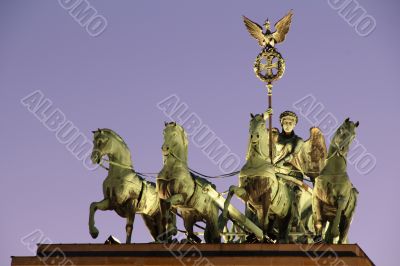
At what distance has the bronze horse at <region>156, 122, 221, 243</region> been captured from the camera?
2619 cm

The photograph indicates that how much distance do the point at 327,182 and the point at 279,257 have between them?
1.81 metres

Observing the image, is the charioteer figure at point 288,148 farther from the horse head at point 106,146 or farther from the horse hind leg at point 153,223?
the horse head at point 106,146

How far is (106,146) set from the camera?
2659 centimetres

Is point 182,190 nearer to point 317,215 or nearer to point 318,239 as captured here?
point 317,215

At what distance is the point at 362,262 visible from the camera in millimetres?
24703

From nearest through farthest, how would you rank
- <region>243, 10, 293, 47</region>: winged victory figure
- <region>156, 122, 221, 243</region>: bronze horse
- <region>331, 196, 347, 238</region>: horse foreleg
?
<region>331, 196, 347, 238</region>: horse foreleg, <region>156, 122, 221, 243</region>: bronze horse, <region>243, 10, 293, 47</region>: winged victory figure

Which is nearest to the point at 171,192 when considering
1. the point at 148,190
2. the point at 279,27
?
the point at 148,190

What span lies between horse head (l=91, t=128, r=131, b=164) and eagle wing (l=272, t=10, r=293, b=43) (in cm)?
494

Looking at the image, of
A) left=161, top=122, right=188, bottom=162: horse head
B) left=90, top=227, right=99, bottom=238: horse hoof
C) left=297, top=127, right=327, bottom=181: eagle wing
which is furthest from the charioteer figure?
left=90, top=227, right=99, bottom=238: horse hoof

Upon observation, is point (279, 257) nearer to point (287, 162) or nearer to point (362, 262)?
point (362, 262)

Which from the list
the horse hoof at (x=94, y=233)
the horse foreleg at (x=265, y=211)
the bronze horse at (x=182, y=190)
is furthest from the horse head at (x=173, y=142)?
the horse hoof at (x=94, y=233)

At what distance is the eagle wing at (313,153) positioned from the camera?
94.6 ft

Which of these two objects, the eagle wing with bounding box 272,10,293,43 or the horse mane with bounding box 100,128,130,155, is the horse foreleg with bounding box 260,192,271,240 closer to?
the horse mane with bounding box 100,128,130,155

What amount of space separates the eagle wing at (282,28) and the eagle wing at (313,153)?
2288 millimetres
